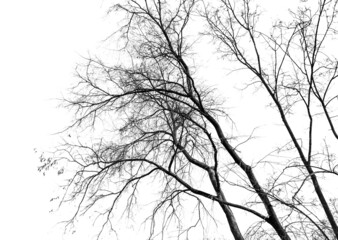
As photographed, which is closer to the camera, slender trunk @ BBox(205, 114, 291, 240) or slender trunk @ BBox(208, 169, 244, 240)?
slender trunk @ BBox(205, 114, 291, 240)

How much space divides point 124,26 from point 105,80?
1.23 meters

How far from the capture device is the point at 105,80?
25.1 feet

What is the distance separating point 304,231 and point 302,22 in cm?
335

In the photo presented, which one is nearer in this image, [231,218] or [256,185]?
[256,185]

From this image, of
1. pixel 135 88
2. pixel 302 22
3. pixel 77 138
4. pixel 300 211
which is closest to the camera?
pixel 300 211

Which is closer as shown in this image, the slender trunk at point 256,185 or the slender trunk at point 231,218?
the slender trunk at point 256,185

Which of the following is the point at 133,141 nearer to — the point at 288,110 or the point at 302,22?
the point at 288,110

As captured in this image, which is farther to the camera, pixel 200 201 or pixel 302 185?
pixel 200 201

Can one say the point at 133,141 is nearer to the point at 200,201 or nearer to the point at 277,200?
the point at 200,201

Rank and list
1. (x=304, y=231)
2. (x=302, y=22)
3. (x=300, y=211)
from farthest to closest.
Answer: (x=302, y=22) < (x=304, y=231) < (x=300, y=211)

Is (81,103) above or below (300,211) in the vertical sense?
above

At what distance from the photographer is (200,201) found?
7664 millimetres

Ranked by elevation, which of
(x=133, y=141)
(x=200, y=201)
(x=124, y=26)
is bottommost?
(x=200, y=201)

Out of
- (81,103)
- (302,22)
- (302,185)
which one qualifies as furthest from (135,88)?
(302,185)
